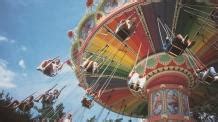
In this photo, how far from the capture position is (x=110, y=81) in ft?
53.7

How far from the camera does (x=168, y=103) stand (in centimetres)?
1417

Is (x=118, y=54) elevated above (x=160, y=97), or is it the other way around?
(x=118, y=54)

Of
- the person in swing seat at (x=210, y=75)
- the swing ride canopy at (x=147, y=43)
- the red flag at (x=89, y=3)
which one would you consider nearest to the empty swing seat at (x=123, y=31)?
the swing ride canopy at (x=147, y=43)

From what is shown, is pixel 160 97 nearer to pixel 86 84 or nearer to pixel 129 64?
pixel 129 64

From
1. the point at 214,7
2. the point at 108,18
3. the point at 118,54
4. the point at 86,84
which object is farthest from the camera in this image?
the point at 86,84

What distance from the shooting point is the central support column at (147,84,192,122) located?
1385 cm

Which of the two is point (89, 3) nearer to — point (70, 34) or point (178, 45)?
point (70, 34)

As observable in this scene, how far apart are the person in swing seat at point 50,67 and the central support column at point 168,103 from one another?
3.85m

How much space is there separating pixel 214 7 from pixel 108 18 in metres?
3.96

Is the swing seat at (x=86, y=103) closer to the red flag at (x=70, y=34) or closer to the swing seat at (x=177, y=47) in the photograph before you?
the red flag at (x=70, y=34)

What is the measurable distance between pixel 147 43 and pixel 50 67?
3972mm

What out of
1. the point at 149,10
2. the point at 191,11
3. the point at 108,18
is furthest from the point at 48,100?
the point at 191,11

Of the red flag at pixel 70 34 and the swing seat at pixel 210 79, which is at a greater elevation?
the red flag at pixel 70 34

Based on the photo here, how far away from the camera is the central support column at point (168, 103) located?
1385 centimetres
